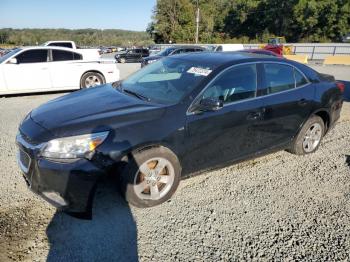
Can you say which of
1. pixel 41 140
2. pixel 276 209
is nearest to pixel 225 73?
pixel 276 209

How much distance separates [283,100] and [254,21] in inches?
2654

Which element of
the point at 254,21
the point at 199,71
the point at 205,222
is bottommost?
the point at 205,222

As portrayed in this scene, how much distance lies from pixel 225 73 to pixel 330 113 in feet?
7.51

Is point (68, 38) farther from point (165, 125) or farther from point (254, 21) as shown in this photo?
point (165, 125)

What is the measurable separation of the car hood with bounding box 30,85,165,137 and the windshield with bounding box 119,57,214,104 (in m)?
0.21

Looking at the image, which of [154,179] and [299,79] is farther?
[299,79]

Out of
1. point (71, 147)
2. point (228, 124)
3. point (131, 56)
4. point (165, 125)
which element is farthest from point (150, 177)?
point (131, 56)

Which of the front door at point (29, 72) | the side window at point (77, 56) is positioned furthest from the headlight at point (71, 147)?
the side window at point (77, 56)

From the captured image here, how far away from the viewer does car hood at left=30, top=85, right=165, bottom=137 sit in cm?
287

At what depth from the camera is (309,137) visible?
4.61 m

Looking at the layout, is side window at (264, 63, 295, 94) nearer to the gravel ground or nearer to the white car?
the gravel ground

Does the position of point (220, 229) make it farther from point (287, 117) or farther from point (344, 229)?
point (287, 117)

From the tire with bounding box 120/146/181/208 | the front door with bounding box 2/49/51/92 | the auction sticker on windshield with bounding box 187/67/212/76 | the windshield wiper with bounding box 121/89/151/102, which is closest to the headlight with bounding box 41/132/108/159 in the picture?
the tire with bounding box 120/146/181/208

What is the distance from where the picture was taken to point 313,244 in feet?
9.00
